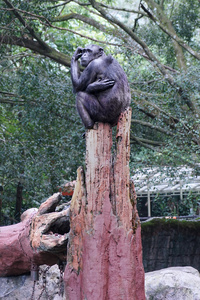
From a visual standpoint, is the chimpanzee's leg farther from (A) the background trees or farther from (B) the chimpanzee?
(A) the background trees

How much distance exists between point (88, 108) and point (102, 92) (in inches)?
8.0

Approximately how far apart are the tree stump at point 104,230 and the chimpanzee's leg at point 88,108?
89 mm

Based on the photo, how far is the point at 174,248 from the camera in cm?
792

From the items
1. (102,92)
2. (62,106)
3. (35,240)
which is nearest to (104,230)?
(35,240)

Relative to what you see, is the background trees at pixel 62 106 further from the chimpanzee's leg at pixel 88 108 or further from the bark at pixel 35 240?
the chimpanzee's leg at pixel 88 108

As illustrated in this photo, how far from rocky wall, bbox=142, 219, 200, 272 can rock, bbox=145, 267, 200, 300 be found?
2579 millimetres

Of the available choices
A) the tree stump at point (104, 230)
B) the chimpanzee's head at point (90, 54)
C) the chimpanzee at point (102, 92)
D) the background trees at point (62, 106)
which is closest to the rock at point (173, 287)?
the tree stump at point (104, 230)

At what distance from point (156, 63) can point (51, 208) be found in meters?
4.58

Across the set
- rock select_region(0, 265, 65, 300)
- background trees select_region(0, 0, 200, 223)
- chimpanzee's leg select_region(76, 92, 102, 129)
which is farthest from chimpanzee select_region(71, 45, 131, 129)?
background trees select_region(0, 0, 200, 223)

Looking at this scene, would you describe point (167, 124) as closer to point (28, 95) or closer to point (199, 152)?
point (199, 152)

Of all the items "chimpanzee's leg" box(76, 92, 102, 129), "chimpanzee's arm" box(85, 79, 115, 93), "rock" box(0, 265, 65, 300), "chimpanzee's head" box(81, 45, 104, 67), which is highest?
"chimpanzee's head" box(81, 45, 104, 67)

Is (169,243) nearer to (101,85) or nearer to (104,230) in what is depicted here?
(104,230)

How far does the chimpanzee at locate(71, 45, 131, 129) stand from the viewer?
12.3 ft

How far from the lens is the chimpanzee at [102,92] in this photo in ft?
12.3
